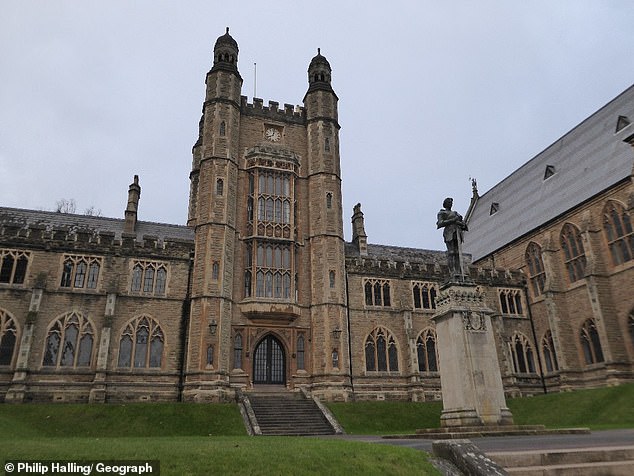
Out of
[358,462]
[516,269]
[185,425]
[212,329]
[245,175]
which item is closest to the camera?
[358,462]

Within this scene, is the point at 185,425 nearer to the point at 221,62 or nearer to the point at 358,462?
the point at 358,462

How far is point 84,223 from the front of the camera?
107ft

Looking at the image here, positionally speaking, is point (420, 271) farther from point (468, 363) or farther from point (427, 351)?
point (468, 363)

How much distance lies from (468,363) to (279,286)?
17769mm

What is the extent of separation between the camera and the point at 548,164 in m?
42.5

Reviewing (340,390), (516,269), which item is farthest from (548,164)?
(340,390)

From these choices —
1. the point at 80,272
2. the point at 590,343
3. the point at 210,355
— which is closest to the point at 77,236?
the point at 80,272

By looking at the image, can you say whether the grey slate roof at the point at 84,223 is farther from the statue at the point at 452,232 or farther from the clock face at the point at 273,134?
the statue at the point at 452,232

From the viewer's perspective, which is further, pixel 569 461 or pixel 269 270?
pixel 269 270

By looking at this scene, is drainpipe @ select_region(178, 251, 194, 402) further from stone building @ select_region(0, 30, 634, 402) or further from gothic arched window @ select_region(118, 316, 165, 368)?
gothic arched window @ select_region(118, 316, 165, 368)

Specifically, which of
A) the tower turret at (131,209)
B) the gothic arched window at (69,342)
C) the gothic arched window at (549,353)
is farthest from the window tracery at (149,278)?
the gothic arched window at (549,353)

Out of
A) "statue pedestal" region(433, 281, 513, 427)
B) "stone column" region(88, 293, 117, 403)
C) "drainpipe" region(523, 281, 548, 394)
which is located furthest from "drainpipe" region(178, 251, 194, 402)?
"drainpipe" region(523, 281, 548, 394)

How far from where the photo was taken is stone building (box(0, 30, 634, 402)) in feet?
86.1

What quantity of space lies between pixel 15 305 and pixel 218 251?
11222mm
